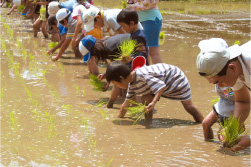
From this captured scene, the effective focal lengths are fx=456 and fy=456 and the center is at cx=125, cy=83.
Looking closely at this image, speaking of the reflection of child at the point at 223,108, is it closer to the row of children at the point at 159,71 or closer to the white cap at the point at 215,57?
the row of children at the point at 159,71

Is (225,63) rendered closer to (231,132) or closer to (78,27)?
(231,132)

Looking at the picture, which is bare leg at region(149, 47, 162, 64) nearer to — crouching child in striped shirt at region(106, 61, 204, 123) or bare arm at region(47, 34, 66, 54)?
crouching child in striped shirt at region(106, 61, 204, 123)

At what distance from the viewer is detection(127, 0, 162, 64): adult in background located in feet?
16.8

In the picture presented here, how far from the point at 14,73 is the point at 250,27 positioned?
18.1 ft

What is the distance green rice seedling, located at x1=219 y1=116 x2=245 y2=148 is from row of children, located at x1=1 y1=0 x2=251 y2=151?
0.16 ft

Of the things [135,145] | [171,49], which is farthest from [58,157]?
[171,49]

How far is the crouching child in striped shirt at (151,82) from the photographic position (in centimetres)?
373

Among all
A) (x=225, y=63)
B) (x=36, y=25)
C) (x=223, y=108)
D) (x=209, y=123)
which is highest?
(x=225, y=63)

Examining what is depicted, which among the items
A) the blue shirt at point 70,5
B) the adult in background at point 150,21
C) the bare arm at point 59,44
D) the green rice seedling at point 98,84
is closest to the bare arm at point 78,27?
the bare arm at point 59,44

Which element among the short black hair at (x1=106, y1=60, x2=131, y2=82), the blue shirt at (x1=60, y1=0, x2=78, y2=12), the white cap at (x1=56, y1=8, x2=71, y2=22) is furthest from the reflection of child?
the blue shirt at (x1=60, y1=0, x2=78, y2=12)

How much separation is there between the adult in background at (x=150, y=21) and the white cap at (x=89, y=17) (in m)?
0.54

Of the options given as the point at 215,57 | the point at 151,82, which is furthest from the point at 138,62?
the point at 215,57

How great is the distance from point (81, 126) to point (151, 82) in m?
0.68

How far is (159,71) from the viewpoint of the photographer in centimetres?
386
